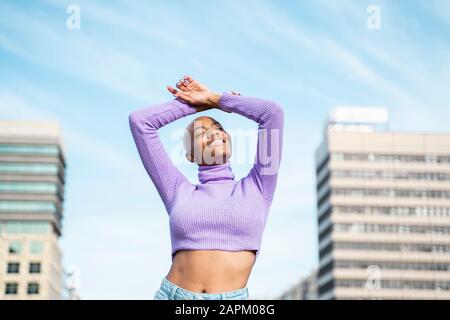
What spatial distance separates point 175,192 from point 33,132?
349 feet

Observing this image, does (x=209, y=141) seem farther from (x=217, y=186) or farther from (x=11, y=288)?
(x=11, y=288)

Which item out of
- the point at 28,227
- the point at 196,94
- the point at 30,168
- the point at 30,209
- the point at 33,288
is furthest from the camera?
the point at 30,168

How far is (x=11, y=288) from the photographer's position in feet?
311

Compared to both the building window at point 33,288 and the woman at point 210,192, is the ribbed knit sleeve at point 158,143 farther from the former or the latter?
the building window at point 33,288

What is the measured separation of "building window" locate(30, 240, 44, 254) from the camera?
97.5m

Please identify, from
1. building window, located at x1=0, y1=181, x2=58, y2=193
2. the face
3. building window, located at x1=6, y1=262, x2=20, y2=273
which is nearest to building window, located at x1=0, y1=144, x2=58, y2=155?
building window, located at x1=0, y1=181, x2=58, y2=193

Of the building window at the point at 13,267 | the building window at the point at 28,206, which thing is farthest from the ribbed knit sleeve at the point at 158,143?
the building window at the point at 28,206

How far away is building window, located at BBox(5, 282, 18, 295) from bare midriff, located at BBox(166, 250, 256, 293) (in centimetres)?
9586

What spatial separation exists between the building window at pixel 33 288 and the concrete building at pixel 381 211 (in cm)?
3775

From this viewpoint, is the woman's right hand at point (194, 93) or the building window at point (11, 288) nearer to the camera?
the woman's right hand at point (194, 93)

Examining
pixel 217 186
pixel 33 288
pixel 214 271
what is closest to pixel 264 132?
pixel 217 186

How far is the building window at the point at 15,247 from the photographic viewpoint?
3809 inches

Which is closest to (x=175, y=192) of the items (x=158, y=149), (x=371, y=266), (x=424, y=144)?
(x=158, y=149)

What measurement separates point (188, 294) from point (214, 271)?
0.55ft
